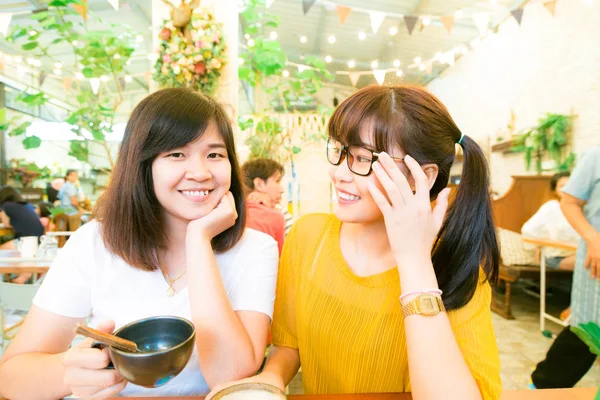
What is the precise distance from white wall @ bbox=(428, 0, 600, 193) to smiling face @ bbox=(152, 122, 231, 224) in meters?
4.66

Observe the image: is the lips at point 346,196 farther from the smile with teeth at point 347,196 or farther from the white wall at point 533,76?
the white wall at point 533,76

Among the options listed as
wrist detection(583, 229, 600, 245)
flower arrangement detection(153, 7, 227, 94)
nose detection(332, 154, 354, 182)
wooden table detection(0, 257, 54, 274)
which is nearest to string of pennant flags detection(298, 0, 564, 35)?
flower arrangement detection(153, 7, 227, 94)

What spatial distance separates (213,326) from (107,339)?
38 cm

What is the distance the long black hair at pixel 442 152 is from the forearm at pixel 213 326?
1.73ft

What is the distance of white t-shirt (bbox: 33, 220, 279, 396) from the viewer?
3.51 ft

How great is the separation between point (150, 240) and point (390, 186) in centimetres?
74

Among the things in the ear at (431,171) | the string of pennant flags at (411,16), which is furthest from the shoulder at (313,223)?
the string of pennant flags at (411,16)

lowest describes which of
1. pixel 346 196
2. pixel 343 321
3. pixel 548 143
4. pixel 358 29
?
pixel 343 321

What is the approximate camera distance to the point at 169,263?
1215 millimetres

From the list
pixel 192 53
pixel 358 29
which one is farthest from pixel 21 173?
pixel 192 53

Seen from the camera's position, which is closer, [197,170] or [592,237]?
[197,170]

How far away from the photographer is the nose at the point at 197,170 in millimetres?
1067

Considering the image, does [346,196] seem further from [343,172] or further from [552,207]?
[552,207]

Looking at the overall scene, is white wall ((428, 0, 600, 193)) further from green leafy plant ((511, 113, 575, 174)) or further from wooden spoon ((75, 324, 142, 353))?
wooden spoon ((75, 324, 142, 353))
